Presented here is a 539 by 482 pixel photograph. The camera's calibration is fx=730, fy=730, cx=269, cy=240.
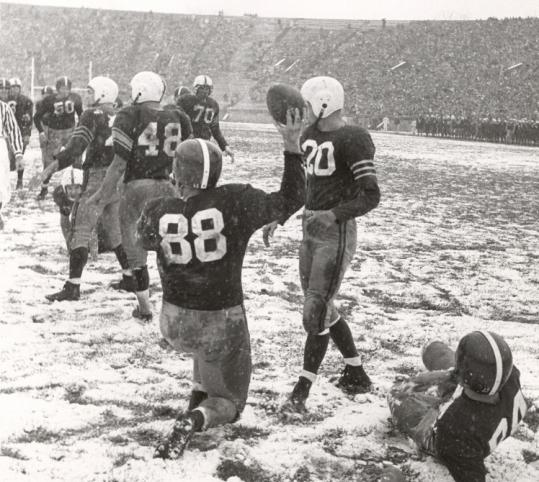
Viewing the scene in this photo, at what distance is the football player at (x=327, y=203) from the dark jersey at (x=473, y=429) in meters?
1.07

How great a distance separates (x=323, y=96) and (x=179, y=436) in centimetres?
206

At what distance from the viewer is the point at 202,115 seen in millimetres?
10453

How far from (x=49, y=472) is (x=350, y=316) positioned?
327 centimetres

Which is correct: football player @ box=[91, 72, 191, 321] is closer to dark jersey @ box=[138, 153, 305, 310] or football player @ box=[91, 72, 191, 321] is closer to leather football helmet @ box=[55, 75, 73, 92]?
dark jersey @ box=[138, 153, 305, 310]

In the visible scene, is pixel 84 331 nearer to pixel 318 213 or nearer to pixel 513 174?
pixel 318 213

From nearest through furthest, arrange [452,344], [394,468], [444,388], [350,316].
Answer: [394,468] < [444,388] < [452,344] < [350,316]

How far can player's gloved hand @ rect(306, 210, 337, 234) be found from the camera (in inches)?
165

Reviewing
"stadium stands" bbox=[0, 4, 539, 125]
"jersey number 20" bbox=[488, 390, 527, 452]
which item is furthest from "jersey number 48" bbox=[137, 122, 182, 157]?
"stadium stands" bbox=[0, 4, 539, 125]

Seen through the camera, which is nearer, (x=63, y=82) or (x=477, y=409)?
(x=477, y=409)

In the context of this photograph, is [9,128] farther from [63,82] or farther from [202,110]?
[63,82]

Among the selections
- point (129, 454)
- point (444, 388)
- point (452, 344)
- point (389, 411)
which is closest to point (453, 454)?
point (444, 388)

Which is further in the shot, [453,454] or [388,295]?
[388,295]

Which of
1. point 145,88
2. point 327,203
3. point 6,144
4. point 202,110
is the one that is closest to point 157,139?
point 145,88

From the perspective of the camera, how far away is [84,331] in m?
5.46
